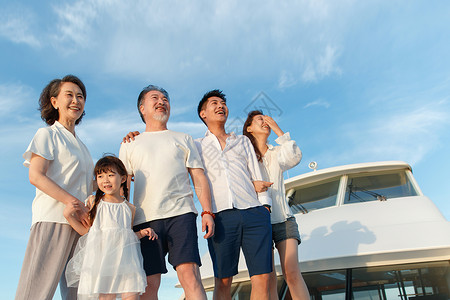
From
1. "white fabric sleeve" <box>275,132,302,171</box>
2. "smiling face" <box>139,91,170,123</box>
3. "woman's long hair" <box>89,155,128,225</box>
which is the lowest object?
"woman's long hair" <box>89,155,128,225</box>

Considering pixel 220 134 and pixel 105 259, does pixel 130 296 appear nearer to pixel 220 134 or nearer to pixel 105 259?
pixel 105 259

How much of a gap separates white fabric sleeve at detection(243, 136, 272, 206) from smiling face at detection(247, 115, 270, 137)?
11.9 inches

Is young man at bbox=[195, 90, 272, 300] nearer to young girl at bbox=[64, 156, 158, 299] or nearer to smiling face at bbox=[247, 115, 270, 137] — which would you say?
smiling face at bbox=[247, 115, 270, 137]

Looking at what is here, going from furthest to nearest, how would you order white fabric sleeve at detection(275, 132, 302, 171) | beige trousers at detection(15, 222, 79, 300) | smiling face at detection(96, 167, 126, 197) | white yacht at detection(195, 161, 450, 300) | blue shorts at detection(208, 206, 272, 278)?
1. white yacht at detection(195, 161, 450, 300)
2. white fabric sleeve at detection(275, 132, 302, 171)
3. blue shorts at detection(208, 206, 272, 278)
4. smiling face at detection(96, 167, 126, 197)
5. beige trousers at detection(15, 222, 79, 300)

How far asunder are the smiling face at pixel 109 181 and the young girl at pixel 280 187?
1.05 metres

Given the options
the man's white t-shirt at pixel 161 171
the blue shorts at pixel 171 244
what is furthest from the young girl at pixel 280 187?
the blue shorts at pixel 171 244

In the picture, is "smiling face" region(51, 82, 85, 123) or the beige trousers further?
"smiling face" region(51, 82, 85, 123)

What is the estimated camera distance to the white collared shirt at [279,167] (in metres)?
3.26

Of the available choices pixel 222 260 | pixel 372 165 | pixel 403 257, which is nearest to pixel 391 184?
pixel 372 165

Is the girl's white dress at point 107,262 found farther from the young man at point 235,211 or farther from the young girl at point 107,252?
the young man at point 235,211

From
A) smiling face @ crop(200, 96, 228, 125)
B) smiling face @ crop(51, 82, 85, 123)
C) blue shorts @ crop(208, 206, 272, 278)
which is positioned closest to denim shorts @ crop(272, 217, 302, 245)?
blue shorts @ crop(208, 206, 272, 278)

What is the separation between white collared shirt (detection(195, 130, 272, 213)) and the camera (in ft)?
9.60

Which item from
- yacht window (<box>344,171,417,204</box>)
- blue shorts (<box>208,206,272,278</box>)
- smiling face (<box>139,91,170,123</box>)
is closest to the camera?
blue shorts (<box>208,206,272,278</box>)

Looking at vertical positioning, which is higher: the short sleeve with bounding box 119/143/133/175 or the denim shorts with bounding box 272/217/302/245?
the short sleeve with bounding box 119/143/133/175
